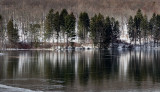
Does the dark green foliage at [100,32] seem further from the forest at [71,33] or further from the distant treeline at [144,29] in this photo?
the distant treeline at [144,29]

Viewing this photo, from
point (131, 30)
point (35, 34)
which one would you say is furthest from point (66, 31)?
point (131, 30)

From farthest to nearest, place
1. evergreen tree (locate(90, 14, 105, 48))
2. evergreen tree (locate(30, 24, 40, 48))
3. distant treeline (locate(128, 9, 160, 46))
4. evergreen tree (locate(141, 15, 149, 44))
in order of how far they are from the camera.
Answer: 1. distant treeline (locate(128, 9, 160, 46))
2. evergreen tree (locate(141, 15, 149, 44))
3. evergreen tree (locate(30, 24, 40, 48))
4. evergreen tree (locate(90, 14, 105, 48))

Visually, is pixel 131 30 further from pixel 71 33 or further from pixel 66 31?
pixel 66 31

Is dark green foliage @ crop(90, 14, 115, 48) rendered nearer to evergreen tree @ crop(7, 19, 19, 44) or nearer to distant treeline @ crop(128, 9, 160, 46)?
distant treeline @ crop(128, 9, 160, 46)

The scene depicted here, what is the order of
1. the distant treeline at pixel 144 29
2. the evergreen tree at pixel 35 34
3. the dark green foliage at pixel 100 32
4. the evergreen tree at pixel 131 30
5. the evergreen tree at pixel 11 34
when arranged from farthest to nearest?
the evergreen tree at pixel 131 30 < the distant treeline at pixel 144 29 < the evergreen tree at pixel 35 34 < the dark green foliage at pixel 100 32 < the evergreen tree at pixel 11 34

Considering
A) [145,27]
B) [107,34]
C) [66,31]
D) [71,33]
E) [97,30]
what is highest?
[145,27]

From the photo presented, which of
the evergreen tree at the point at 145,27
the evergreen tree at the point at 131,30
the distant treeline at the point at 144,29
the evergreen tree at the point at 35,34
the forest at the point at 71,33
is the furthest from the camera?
the evergreen tree at the point at 131,30

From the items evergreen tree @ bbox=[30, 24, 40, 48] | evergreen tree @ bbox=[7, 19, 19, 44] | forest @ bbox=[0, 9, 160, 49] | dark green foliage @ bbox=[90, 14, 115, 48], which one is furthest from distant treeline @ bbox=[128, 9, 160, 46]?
evergreen tree @ bbox=[7, 19, 19, 44]

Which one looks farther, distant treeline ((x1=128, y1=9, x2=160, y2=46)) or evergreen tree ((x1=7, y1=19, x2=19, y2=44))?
distant treeline ((x1=128, y1=9, x2=160, y2=46))

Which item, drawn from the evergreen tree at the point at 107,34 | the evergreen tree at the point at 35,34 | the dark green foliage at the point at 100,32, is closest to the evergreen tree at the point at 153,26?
the evergreen tree at the point at 107,34

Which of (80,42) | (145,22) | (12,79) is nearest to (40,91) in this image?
(12,79)

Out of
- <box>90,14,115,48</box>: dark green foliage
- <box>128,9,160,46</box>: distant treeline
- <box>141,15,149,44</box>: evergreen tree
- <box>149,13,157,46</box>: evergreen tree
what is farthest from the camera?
<box>149,13,157,46</box>: evergreen tree

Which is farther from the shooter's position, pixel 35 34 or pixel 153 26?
pixel 153 26

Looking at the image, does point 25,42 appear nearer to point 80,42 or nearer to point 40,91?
point 80,42
